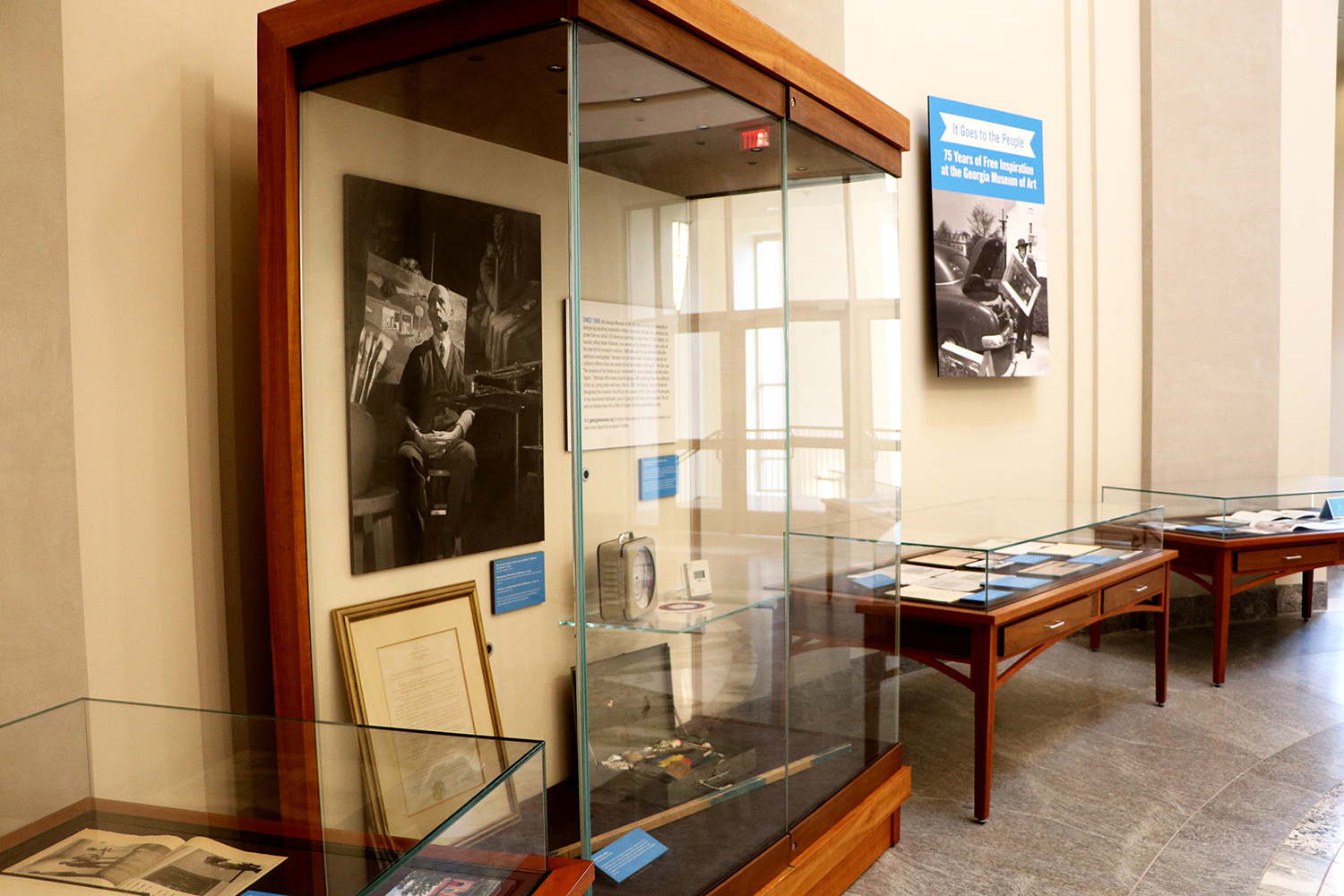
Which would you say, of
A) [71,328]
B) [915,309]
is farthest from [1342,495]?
[71,328]

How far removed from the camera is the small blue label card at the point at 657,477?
6.42ft

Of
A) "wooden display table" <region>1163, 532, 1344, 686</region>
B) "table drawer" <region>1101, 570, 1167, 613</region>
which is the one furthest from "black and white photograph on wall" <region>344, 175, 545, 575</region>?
"wooden display table" <region>1163, 532, 1344, 686</region>

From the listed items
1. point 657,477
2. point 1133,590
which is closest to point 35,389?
point 657,477

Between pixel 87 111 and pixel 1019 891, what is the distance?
3.05m

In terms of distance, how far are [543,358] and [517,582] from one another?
431 mm

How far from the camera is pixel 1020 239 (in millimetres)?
5234

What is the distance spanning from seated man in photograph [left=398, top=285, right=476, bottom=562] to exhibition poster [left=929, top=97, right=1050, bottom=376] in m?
3.49

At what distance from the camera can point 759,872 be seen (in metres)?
2.22

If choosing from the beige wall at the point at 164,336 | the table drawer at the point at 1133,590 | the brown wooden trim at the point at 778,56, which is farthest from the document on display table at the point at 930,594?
the beige wall at the point at 164,336

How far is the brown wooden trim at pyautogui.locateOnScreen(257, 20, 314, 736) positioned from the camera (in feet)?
5.96

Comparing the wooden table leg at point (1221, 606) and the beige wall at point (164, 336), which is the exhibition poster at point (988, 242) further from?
the beige wall at point (164, 336)

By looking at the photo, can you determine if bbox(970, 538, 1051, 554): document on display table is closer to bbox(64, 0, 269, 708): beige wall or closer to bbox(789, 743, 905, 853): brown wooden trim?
bbox(789, 743, 905, 853): brown wooden trim

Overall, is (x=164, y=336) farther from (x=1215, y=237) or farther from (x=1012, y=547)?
(x=1215, y=237)

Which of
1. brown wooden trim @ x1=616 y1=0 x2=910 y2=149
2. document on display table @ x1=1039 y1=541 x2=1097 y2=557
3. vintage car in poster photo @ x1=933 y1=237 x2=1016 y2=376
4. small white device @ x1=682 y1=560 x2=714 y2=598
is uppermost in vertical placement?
brown wooden trim @ x1=616 y1=0 x2=910 y2=149
